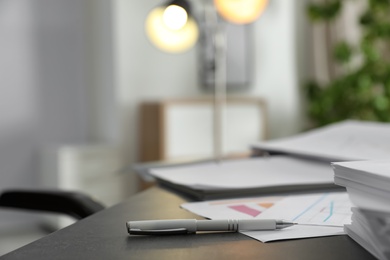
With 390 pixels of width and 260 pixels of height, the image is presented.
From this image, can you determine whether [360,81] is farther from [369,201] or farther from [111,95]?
[369,201]

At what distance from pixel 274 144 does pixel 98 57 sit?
2558 mm

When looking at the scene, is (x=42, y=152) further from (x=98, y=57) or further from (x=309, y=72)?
(x=309, y=72)

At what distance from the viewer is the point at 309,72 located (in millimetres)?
4094

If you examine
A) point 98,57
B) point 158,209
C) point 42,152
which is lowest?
point 42,152

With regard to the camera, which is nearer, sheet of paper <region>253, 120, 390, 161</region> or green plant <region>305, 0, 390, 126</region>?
sheet of paper <region>253, 120, 390, 161</region>

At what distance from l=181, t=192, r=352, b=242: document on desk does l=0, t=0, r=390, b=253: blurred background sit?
2.44 meters

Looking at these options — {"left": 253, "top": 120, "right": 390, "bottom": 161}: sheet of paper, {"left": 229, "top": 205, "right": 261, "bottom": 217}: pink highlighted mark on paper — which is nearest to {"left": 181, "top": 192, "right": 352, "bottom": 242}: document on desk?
{"left": 229, "top": 205, "right": 261, "bottom": 217}: pink highlighted mark on paper

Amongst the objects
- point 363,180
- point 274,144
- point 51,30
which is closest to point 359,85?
point 51,30

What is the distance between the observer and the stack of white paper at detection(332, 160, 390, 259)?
1.26 feet

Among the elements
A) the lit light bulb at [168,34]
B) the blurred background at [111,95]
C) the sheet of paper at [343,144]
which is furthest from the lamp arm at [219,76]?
the sheet of paper at [343,144]

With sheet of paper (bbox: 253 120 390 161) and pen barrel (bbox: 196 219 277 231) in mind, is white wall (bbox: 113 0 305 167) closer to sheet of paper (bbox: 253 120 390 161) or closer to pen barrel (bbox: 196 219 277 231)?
sheet of paper (bbox: 253 120 390 161)

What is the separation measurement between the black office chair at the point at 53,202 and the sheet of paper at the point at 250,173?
10cm

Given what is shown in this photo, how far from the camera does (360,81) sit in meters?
3.38

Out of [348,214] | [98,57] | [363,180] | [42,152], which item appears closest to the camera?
[363,180]
